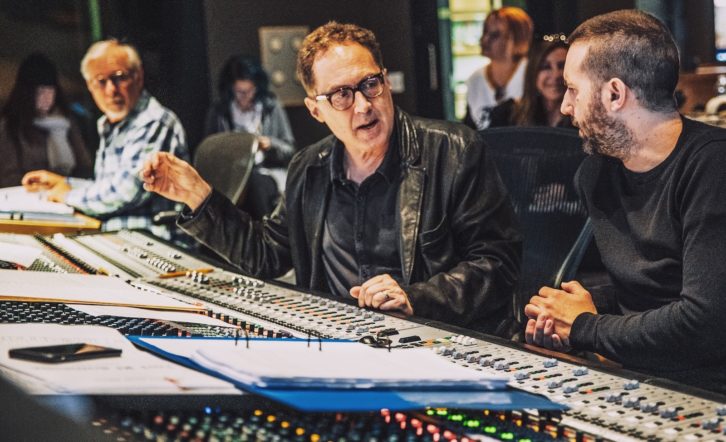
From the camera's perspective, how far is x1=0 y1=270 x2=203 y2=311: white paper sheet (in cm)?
196

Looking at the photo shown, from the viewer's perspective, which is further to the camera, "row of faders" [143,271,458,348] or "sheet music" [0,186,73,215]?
"sheet music" [0,186,73,215]

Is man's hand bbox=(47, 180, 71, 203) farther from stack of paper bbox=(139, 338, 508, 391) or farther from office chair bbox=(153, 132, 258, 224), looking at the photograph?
stack of paper bbox=(139, 338, 508, 391)

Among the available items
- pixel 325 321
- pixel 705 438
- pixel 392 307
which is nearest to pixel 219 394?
pixel 705 438

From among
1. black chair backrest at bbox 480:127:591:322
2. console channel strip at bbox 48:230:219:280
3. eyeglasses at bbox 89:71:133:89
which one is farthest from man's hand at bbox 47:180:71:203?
black chair backrest at bbox 480:127:591:322

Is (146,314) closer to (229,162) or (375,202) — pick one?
(375,202)

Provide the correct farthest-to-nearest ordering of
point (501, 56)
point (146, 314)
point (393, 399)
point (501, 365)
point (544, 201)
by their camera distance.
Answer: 1. point (501, 56)
2. point (544, 201)
3. point (146, 314)
4. point (501, 365)
5. point (393, 399)

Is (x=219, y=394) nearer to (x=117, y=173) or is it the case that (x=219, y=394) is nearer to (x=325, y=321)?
(x=325, y=321)

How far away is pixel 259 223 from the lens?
2.88 meters

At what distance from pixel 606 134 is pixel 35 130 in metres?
5.26

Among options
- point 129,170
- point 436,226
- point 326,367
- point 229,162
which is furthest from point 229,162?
point 326,367

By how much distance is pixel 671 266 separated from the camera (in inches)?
78.8

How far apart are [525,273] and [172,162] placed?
3.31 feet

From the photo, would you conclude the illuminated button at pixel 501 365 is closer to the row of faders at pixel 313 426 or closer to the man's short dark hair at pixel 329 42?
the row of faders at pixel 313 426

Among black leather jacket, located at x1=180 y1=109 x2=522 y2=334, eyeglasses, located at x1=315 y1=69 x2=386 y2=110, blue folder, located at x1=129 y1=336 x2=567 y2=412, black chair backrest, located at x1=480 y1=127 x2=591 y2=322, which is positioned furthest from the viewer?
black chair backrest, located at x1=480 y1=127 x2=591 y2=322
